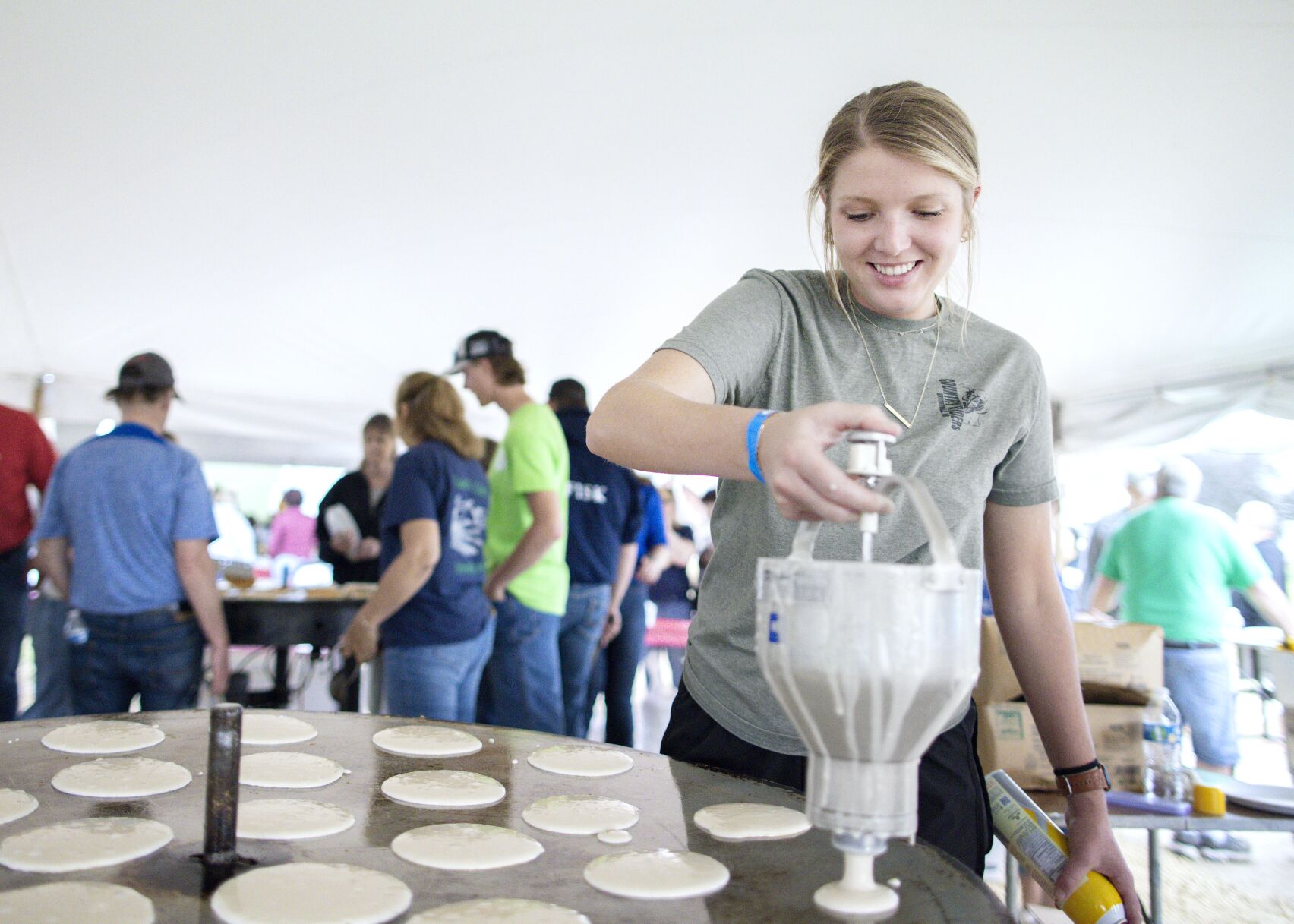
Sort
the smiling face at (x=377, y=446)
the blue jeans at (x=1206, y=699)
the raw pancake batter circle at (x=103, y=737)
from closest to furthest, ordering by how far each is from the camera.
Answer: the raw pancake batter circle at (x=103, y=737) < the blue jeans at (x=1206, y=699) < the smiling face at (x=377, y=446)

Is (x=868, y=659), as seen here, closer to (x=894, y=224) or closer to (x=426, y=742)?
(x=894, y=224)

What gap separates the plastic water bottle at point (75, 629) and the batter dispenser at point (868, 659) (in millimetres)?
3069

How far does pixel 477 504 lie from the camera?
10.2 feet

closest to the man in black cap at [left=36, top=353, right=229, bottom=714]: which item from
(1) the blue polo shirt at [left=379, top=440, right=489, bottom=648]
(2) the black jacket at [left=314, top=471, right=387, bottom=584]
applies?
(1) the blue polo shirt at [left=379, top=440, right=489, bottom=648]

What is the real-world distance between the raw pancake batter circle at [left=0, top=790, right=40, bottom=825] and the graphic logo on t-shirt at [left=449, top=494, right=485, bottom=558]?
76.1 inches

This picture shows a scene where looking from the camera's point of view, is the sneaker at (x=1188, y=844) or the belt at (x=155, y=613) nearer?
the belt at (x=155, y=613)

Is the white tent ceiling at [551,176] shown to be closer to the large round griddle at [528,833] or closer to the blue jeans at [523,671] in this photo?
the blue jeans at [523,671]

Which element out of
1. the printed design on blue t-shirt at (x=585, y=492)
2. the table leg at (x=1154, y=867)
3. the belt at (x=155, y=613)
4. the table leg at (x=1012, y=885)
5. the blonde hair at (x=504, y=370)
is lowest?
the table leg at (x=1012, y=885)

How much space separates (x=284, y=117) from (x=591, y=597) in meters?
2.41

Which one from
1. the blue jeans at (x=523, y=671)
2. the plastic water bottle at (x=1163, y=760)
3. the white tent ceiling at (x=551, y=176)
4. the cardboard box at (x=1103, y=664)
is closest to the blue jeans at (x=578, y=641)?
the blue jeans at (x=523, y=671)

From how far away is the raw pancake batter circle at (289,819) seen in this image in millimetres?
948

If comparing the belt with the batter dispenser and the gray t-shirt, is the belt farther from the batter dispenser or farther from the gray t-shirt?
the batter dispenser

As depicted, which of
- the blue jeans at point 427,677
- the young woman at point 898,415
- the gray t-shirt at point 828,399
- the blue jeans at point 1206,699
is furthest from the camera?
the blue jeans at point 1206,699

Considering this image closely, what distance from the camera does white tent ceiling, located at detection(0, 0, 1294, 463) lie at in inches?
129
